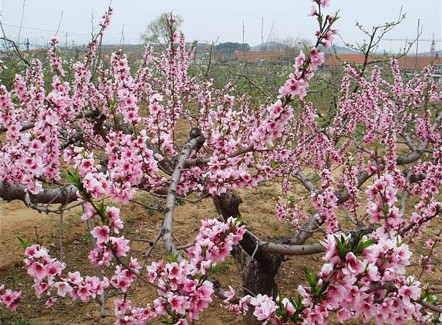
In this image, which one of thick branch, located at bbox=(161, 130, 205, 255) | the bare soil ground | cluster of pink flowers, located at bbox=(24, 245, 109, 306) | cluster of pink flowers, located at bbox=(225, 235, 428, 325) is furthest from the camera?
the bare soil ground

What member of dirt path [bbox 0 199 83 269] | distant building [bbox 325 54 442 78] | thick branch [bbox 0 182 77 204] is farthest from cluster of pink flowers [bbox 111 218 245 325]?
distant building [bbox 325 54 442 78]

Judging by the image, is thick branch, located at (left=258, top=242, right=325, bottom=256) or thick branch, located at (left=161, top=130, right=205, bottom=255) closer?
thick branch, located at (left=161, top=130, right=205, bottom=255)

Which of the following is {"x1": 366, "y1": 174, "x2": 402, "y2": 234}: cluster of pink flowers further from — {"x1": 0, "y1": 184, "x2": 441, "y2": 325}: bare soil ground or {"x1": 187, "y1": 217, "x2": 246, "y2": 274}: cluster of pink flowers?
{"x1": 0, "y1": 184, "x2": 441, "y2": 325}: bare soil ground

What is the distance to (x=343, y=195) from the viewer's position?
379cm

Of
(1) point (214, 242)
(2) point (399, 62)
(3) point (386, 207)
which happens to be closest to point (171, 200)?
(1) point (214, 242)

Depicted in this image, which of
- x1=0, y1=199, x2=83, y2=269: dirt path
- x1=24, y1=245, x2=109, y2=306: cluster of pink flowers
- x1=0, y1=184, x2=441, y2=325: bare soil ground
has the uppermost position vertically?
x1=24, y1=245, x2=109, y2=306: cluster of pink flowers

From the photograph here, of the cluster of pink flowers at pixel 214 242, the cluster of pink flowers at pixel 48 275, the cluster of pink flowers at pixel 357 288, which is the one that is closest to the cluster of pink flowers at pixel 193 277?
the cluster of pink flowers at pixel 214 242

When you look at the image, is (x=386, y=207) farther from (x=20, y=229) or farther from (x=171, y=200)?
(x=20, y=229)

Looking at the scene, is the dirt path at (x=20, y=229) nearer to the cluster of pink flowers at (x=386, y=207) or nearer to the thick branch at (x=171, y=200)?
the thick branch at (x=171, y=200)

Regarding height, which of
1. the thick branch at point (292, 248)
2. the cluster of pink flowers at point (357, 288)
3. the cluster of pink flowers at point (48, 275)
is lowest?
the thick branch at point (292, 248)

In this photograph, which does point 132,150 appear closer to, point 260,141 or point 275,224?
point 260,141

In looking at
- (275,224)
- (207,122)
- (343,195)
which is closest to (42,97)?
(207,122)

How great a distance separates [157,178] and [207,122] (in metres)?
1.54

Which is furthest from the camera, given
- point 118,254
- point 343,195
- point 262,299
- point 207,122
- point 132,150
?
point 207,122
